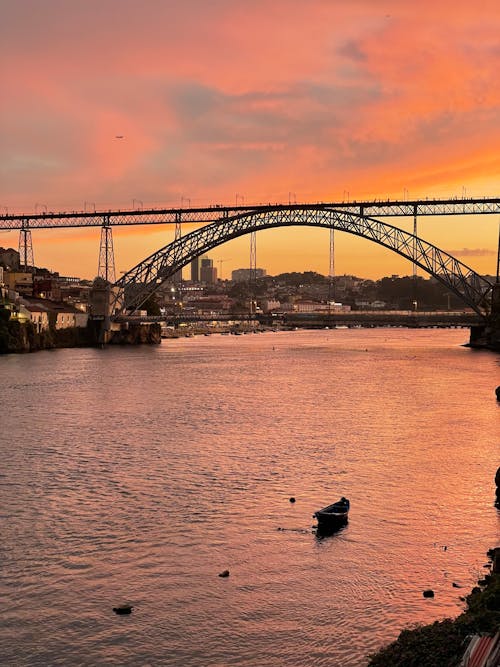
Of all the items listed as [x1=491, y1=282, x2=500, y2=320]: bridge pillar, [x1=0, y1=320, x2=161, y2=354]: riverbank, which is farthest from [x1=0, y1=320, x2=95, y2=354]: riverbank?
[x1=491, y1=282, x2=500, y2=320]: bridge pillar

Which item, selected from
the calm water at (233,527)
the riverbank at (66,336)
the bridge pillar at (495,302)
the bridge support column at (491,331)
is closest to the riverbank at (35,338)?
the riverbank at (66,336)

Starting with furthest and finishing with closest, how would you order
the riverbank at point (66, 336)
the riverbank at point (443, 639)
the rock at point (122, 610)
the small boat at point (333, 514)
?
1. the riverbank at point (66, 336)
2. the small boat at point (333, 514)
3. the rock at point (122, 610)
4. the riverbank at point (443, 639)

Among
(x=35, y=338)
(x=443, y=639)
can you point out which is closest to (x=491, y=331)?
(x=35, y=338)

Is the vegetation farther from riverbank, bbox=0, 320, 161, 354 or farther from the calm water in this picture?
riverbank, bbox=0, 320, 161, 354

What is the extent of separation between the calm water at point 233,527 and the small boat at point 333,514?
0.46m

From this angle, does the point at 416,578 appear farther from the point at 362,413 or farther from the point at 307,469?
the point at 362,413

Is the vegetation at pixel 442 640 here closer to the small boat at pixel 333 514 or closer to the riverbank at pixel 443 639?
the riverbank at pixel 443 639

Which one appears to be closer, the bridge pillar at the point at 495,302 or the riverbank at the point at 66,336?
the riverbank at the point at 66,336

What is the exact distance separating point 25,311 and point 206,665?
75.5m

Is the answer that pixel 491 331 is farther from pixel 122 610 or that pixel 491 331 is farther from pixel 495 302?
pixel 122 610

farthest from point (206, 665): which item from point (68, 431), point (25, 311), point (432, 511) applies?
point (25, 311)

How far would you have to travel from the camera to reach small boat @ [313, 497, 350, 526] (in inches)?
790

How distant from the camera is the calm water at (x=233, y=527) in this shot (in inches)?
573

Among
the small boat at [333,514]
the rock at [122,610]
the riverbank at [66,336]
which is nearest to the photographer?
the rock at [122,610]
